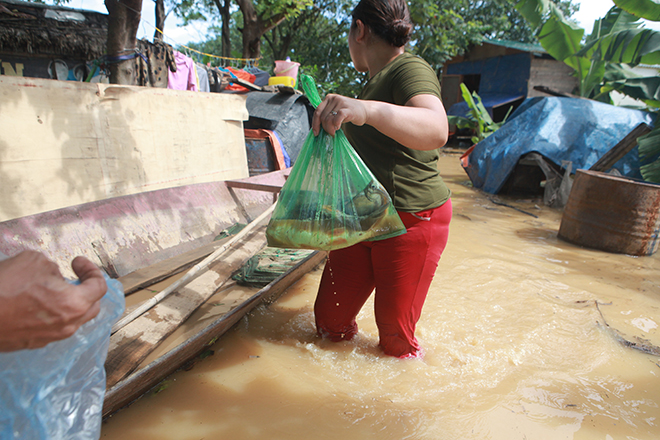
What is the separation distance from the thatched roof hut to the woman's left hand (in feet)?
26.2

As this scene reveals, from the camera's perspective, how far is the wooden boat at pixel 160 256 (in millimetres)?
1841

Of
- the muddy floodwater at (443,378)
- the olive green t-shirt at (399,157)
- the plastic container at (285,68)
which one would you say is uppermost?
the plastic container at (285,68)

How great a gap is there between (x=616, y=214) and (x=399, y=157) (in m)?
3.77

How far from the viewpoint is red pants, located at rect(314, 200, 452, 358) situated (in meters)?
1.71

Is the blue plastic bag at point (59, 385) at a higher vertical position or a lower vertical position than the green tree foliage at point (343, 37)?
lower

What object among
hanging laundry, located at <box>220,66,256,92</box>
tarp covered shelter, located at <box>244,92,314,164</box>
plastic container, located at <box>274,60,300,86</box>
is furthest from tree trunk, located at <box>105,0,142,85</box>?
plastic container, located at <box>274,60,300,86</box>

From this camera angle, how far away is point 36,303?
644 mm

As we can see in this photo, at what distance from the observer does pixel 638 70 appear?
12484 mm

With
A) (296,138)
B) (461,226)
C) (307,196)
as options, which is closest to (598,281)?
(461,226)

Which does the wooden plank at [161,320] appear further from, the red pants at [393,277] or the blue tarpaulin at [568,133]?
the blue tarpaulin at [568,133]

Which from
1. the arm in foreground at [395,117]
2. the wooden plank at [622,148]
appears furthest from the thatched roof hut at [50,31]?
the wooden plank at [622,148]

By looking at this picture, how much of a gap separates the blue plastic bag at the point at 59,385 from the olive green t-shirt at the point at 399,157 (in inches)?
44.2

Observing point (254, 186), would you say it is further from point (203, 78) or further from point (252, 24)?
point (252, 24)

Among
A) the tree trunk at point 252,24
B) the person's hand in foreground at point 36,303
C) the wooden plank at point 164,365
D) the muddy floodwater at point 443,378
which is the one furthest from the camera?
the tree trunk at point 252,24
